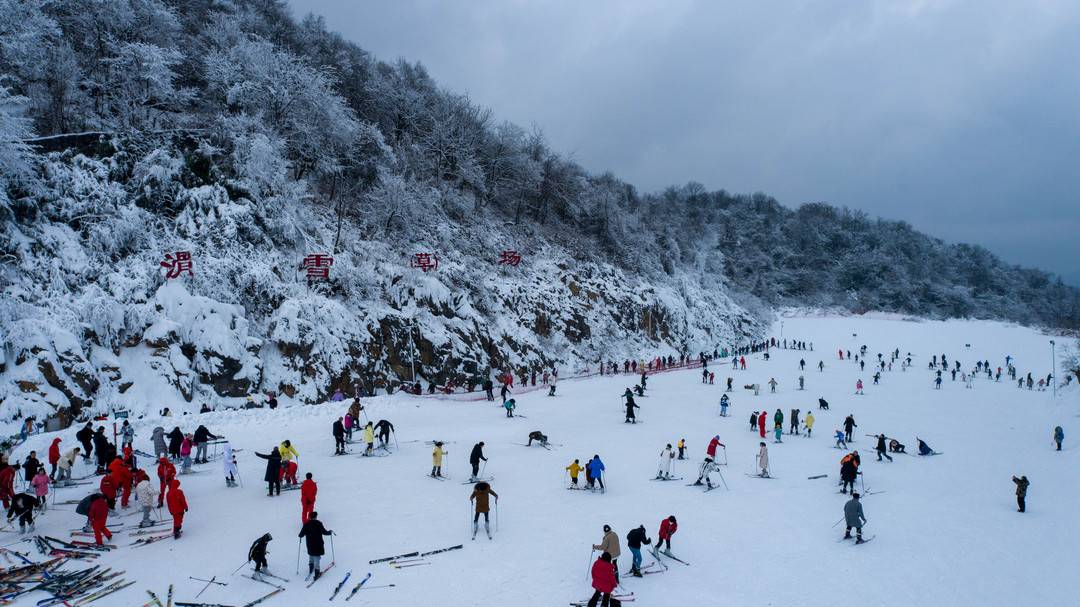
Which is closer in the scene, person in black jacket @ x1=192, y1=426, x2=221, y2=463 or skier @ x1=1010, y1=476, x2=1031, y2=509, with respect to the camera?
skier @ x1=1010, y1=476, x2=1031, y2=509

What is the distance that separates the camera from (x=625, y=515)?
14398mm

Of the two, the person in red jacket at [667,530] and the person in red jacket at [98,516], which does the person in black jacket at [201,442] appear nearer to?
the person in red jacket at [98,516]

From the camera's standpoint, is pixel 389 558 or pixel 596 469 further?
pixel 596 469

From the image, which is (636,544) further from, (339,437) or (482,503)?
(339,437)

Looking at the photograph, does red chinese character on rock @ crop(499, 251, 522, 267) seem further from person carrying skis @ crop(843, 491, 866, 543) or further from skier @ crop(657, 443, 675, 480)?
person carrying skis @ crop(843, 491, 866, 543)

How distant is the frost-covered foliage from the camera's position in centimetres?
2325

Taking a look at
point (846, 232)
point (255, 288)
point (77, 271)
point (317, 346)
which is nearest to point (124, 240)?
point (77, 271)

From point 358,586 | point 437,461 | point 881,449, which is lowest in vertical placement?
point 358,586

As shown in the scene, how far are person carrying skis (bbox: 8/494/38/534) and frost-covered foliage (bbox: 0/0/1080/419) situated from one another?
985 centimetres

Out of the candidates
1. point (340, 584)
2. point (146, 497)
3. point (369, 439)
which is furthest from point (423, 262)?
point (340, 584)

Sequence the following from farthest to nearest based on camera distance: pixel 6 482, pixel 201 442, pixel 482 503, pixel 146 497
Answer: pixel 201 442 → pixel 482 503 → pixel 6 482 → pixel 146 497

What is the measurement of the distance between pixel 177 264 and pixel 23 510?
17.3 m

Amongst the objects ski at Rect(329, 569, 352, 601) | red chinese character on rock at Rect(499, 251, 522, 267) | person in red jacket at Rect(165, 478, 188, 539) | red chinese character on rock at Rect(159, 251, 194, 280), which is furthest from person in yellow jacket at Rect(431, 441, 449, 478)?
red chinese character on rock at Rect(499, 251, 522, 267)

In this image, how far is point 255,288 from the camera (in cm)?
2875
